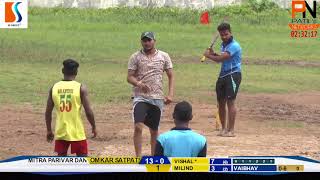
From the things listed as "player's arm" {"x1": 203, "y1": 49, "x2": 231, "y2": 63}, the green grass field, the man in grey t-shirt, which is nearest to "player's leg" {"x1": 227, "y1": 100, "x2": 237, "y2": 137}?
"player's arm" {"x1": 203, "y1": 49, "x2": 231, "y2": 63}

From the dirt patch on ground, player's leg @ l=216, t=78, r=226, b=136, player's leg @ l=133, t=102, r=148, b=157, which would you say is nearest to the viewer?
player's leg @ l=133, t=102, r=148, b=157

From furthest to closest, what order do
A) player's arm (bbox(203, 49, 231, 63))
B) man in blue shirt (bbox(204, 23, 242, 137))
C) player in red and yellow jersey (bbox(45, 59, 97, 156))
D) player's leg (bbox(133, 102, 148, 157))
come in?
1. man in blue shirt (bbox(204, 23, 242, 137))
2. player's arm (bbox(203, 49, 231, 63))
3. player's leg (bbox(133, 102, 148, 157))
4. player in red and yellow jersey (bbox(45, 59, 97, 156))

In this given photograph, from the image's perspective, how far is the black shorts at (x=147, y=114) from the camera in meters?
10.3

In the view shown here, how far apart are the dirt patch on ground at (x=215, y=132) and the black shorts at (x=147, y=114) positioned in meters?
1.13

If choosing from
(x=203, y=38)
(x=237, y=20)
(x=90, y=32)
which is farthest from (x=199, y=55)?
(x=237, y=20)

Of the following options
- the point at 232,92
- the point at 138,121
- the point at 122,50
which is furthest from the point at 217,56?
the point at 122,50

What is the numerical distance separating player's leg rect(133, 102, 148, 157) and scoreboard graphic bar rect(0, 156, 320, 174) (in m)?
5.44

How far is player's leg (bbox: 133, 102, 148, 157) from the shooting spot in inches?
406

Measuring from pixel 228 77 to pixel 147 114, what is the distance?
10.4 feet

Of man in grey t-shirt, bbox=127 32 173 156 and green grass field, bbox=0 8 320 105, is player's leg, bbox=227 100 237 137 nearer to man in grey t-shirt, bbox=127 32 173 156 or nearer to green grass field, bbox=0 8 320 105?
man in grey t-shirt, bbox=127 32 173 156

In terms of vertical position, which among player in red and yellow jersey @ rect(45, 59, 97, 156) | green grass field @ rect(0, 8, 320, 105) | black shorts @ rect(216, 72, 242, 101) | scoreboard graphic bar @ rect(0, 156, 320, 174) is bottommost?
green grass field @ rect(0, 8, 320, 105)

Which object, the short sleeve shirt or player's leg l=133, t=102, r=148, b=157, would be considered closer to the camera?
player's leg l=133, t=102, r=148, b=157

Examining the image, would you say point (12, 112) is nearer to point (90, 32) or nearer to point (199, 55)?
point (199, 55)

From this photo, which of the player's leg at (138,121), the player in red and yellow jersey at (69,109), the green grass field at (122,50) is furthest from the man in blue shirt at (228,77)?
the green grass field at (122,50)
